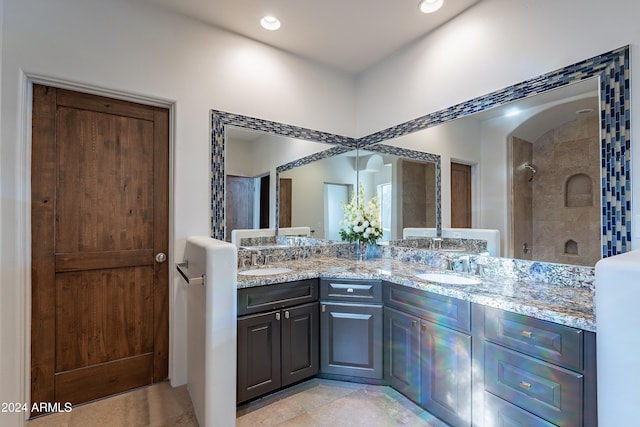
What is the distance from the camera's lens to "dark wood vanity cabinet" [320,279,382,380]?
6.99ft

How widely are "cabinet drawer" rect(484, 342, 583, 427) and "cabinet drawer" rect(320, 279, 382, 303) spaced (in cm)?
78

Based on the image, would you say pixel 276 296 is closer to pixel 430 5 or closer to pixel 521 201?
pixel 521 201

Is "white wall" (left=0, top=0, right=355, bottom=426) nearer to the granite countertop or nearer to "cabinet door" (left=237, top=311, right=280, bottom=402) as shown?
"cabinet door" (left=237, top=311, right=280, bottom=402)

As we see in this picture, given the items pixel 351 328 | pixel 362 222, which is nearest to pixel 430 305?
pixel 351 328

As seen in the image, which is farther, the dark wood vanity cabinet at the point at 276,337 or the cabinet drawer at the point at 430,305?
the dark wood vanity cabinet at the point at 276,337

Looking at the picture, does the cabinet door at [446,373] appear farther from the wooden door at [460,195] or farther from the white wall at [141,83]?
the white wall at [141,83]

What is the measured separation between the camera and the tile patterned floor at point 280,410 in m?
1.79

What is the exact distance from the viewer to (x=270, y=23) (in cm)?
233

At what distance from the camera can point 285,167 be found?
9.13ft

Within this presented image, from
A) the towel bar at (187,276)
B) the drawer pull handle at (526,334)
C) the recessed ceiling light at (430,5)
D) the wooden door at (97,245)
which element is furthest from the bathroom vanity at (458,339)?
the recessed ceiling light at (430,5)

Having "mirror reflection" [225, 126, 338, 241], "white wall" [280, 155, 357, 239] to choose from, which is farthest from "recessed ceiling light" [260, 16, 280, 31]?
"white wall" [280, 155, 357, 239]

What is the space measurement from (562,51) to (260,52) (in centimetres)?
220

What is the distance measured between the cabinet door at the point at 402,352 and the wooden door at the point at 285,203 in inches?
48.3

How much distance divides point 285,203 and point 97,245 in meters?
1.49
